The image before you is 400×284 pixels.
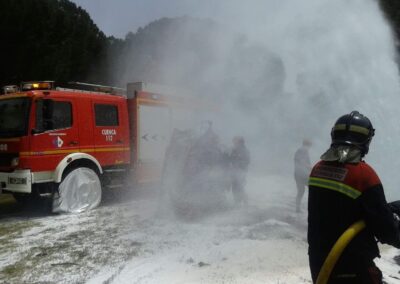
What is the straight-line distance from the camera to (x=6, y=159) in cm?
854

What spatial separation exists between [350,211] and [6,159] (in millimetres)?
7465

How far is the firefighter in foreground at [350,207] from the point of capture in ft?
8.24

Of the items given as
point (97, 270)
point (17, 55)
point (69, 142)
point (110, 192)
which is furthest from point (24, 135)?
point (17, 55)

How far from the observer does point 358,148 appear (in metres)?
2.67

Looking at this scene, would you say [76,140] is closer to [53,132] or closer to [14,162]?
[53,132]

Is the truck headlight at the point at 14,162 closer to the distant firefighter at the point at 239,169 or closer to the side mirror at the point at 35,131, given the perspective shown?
the side mirror at the point at 35,131

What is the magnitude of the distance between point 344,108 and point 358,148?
29.9 ft

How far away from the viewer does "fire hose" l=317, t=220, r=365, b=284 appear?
8.30ft

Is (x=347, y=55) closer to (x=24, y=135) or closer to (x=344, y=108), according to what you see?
(x=344, y=108)

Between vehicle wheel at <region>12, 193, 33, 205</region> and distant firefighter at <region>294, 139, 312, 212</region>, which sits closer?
distant firefighter at <region>294, 139, 312, 212</region>

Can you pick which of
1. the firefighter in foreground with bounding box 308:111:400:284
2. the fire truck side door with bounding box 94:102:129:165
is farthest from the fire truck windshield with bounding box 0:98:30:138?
the firefighter in foreground with bounding box 308:111:400:284

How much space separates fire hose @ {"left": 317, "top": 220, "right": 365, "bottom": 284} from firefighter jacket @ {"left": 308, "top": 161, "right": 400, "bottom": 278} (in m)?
0.04

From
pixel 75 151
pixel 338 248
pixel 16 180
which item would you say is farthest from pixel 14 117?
pixel 338 248

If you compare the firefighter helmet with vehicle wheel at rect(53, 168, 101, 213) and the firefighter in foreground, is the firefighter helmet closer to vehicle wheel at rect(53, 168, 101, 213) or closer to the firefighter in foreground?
the firefighter in foreground
